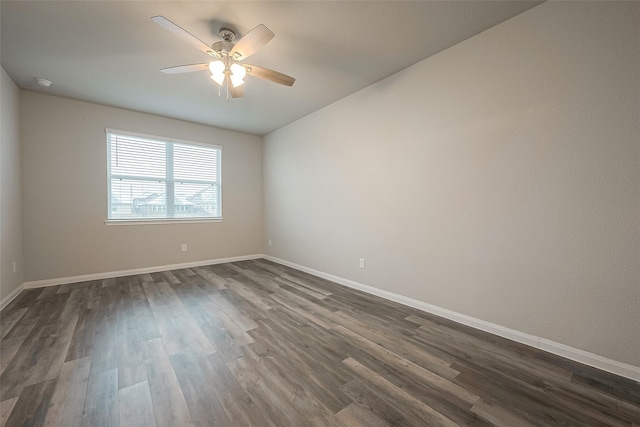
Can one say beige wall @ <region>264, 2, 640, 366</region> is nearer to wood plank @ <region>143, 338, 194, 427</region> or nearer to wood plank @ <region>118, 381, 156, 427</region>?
wood plank @ <region>143, 338, 194, 427</region>

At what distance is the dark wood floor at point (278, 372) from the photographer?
52.4 inches

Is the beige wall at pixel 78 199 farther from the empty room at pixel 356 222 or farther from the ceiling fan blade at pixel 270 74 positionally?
the ceiling fan blade at pixel 270 74

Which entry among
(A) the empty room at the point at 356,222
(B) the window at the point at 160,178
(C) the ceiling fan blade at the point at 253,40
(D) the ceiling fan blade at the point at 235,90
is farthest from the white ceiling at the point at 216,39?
(B) the window at the point at 160,178

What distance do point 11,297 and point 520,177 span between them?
5.42 meters

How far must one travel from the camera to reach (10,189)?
2.93 m

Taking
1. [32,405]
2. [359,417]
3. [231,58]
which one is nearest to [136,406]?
[32,405]

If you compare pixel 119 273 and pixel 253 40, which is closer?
pixel 253 40

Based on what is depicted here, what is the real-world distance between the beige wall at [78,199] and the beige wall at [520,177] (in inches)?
134

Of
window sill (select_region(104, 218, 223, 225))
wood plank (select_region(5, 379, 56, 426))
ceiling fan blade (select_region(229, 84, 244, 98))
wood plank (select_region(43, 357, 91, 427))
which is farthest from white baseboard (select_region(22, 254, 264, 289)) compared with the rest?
ceiling fan blade (select_region(229, 84, 244, 98))

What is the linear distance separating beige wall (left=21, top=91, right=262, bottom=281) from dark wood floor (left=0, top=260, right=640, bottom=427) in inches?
39.5

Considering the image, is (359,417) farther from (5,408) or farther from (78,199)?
(78,199)

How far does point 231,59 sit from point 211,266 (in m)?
3.61

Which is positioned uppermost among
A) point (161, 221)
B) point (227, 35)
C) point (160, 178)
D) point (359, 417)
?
point (227, 35)

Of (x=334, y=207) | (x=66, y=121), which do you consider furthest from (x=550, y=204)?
(x=66, y=121)
